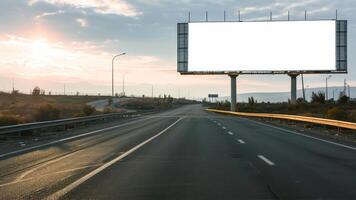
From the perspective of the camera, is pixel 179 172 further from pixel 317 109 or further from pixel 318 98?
pixel 318 98

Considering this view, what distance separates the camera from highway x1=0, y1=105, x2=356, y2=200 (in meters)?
9.62

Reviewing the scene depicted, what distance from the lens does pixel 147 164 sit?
14227 mm

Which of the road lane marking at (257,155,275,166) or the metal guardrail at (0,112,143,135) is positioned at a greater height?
the metal guardrail at (0,112,143,135)

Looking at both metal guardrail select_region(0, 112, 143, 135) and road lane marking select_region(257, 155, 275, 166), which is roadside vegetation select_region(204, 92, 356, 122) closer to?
metal guardrail select_region(0, 112, 143, 135)

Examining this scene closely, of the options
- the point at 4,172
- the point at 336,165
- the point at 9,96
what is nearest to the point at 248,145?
the point at 336,165

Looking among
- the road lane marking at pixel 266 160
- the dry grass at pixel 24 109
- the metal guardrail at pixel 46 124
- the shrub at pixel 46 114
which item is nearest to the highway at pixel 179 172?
the road lane marking at pixel 266 160

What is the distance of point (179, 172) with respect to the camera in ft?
40.9

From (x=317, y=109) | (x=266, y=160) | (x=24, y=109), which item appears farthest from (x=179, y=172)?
(x=317, y=109)

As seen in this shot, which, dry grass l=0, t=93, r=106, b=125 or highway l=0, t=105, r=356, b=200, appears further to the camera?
dry grass l=0, t=93, r=106, b=125

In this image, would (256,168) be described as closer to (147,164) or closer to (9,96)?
(147,164)

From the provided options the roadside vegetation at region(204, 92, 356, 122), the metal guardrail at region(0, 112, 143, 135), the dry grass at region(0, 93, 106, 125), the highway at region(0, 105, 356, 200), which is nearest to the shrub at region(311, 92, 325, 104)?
the roadside vegetation at region(204, 92, 356, 122)

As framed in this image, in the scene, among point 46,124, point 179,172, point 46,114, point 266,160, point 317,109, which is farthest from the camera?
point 317,109

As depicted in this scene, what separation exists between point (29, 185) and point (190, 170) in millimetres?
3983

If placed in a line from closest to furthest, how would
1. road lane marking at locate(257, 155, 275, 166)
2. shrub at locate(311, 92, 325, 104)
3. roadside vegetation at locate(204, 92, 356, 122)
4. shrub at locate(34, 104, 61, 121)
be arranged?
road lane marking at locate(257, 155, 275, 166), shrub at locate(34, 104, 61, 121), roadside vegetation at locate(204, 92, 356, 122), shrub at locate(311, 92, 325, 104)
